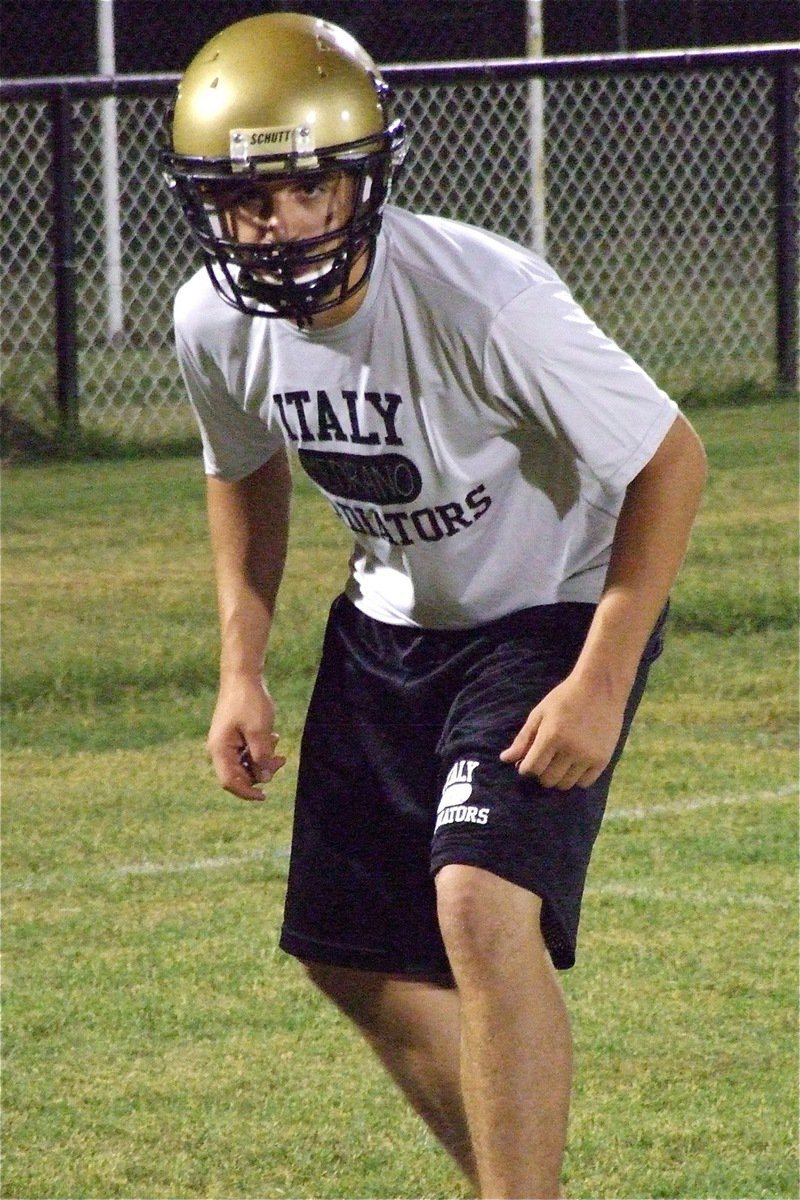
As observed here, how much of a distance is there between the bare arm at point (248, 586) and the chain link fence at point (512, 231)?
809cm

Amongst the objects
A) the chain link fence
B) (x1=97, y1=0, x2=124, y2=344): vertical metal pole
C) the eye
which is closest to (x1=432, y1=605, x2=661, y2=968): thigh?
the eye

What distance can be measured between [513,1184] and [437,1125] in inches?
24.0

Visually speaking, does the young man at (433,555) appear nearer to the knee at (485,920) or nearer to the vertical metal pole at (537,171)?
the knee at (485,920)

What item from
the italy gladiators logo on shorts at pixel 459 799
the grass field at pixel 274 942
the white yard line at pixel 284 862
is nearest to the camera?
the italy gladiators logo on shorts at pixel 459 799

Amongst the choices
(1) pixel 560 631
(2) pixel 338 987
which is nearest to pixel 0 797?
(2) pixel 338 987

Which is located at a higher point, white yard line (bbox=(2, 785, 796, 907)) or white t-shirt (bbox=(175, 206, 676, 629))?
white t-shirt (bbox=(175, 206, 676, 629))

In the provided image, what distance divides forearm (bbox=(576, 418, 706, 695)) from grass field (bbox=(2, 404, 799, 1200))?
110 centimetres

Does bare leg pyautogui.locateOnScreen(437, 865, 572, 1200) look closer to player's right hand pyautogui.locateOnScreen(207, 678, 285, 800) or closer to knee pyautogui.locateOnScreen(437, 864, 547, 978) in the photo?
knee pyautogui.locateOnScreen(437, 864, 547, 978)

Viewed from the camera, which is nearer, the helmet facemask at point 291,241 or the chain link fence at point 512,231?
the helmet facemask at point 291,241

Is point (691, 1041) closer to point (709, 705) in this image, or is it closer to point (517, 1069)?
point (517, 1069)

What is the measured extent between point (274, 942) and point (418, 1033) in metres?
1.48

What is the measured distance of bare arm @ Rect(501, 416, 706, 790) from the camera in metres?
2.80

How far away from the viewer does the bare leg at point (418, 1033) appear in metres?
3.29

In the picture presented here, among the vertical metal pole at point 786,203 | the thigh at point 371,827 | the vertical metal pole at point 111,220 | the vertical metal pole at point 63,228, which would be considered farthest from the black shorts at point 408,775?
the vertical metal pole at point 786,203
